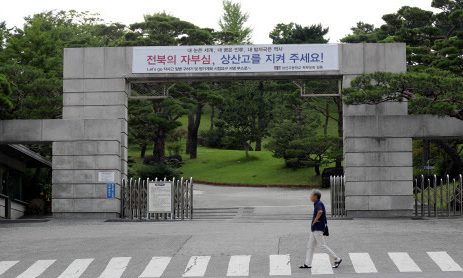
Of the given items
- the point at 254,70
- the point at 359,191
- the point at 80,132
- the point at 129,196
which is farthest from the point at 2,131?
the point at 359,191

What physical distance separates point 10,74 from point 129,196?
14409 mm

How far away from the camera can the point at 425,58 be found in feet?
109

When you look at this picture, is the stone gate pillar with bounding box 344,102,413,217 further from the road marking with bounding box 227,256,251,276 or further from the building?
the building

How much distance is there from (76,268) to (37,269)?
896 mm

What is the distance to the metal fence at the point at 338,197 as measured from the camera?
81.1 feet

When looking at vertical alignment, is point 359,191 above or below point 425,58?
below

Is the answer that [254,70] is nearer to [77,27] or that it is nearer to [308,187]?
[308,187]

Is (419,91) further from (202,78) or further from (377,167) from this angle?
(202,78)

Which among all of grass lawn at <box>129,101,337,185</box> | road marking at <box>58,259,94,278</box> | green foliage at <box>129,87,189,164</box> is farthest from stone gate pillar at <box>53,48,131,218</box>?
grass lawn at <box>129,101,337,185</box>

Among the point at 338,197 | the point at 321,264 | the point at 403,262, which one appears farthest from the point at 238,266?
the point at 338,197

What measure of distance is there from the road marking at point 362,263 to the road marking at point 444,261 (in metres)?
1.40

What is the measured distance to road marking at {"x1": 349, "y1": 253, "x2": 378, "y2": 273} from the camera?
43.6ft

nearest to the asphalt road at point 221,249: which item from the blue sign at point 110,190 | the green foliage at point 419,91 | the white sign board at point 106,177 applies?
the blue sign at point 110,190

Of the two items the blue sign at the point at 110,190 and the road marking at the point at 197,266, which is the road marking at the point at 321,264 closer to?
the road marking at the point at 197,266
